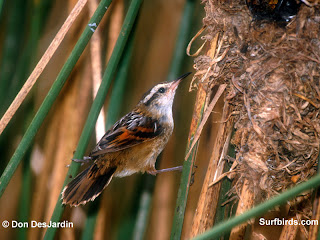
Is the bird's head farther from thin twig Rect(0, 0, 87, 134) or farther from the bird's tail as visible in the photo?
thin twig Rect(0, 0, 87, 134)

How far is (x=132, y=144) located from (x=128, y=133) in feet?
0.25

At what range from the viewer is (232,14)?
199cm

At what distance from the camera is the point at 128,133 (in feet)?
6.79

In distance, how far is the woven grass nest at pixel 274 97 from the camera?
186cm

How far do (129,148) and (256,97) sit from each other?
2.86ft

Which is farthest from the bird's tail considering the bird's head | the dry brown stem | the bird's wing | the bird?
the dry brown stem

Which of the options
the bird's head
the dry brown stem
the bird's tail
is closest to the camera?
the dry brown stem

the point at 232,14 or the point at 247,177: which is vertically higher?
the point at 232,14

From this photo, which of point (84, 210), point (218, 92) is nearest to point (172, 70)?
point (218, 92)

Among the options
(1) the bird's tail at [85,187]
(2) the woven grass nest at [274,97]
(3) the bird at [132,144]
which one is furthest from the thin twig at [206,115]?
(1) the bird's tail at [85,187]

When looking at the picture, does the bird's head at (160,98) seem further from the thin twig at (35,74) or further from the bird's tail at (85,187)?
the thin twig at (35,74)

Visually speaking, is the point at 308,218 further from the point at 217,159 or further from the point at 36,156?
the point at 36,156

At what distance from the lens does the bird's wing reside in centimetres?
195

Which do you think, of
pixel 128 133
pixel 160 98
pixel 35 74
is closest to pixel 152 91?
pixel 160 98
